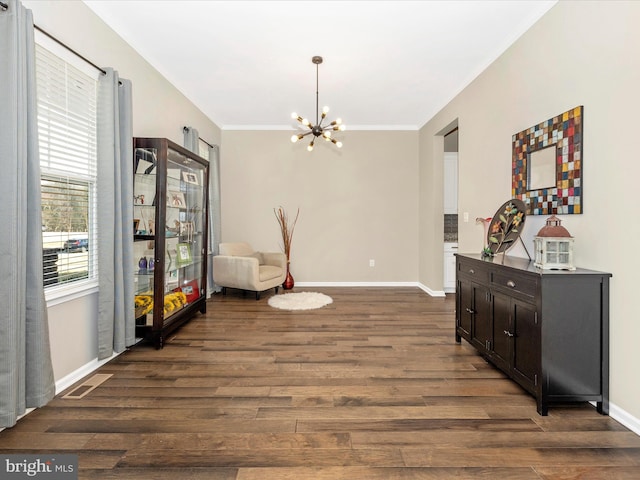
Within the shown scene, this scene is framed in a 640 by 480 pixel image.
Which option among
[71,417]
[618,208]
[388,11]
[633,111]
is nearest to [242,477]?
[71,417]

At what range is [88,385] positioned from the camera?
2391 mm

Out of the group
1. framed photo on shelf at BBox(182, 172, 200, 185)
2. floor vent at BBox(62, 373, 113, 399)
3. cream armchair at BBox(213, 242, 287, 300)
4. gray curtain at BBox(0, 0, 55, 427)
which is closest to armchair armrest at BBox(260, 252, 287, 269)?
cream armchair at BBox(213, 242, 287, 300)

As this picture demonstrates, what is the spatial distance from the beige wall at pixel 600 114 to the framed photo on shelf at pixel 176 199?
3.18 metres

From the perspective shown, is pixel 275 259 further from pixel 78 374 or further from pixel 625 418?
pixel 625 418

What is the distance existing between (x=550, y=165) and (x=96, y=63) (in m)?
3.60

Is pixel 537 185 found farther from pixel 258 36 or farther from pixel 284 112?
pixel 284 112

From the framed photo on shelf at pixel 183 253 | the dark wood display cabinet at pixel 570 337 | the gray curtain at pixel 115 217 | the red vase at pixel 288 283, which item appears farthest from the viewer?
the red vase at pixel 288 283

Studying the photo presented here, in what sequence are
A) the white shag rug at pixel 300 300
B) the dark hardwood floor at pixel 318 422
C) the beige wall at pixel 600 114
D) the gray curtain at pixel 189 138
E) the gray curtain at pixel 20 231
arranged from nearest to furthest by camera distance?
1. the dark hardwood floor at pixel 318 422
2. the gray curtain at pixel 20 231
3. the beige wall at pixel 600 114
4. the gray curtain at pixel 189 138
5. the white shag rug at pixel 300 300

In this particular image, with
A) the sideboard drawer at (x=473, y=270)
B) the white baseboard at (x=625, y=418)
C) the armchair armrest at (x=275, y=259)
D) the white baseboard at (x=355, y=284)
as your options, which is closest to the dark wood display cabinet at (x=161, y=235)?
the armchair armrest at (x=275, y=259)

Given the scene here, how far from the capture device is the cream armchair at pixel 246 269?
4859mm

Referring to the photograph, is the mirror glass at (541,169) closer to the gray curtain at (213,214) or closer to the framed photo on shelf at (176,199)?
the framed photo on shelf at (176,199)

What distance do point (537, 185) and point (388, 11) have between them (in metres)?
1.84

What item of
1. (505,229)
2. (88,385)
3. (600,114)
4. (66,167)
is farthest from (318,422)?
(600,114)

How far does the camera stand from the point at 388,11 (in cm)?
275
